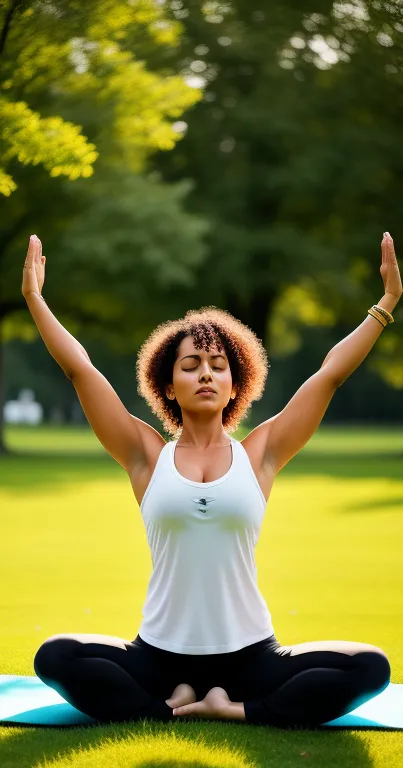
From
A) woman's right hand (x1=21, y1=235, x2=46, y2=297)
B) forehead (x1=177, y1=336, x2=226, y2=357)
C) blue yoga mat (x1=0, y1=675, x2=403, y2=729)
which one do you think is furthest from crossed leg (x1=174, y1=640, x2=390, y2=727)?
woman's right hand (x1=21, y1=235, x2=46, y2=297)

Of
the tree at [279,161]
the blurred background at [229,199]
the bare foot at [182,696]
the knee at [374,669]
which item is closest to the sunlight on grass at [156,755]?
the bare foot at [182,696]

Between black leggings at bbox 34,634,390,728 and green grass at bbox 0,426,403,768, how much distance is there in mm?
106

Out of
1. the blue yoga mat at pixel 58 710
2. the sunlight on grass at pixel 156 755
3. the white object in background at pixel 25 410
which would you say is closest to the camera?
the sunlight on grass at pixel 156 755

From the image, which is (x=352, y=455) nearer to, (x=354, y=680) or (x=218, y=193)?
(x=218, y=193)

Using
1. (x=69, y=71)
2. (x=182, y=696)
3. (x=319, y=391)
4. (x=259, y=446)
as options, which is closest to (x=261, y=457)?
(x=259, y=446)

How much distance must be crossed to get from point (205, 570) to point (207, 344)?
936 millimetres

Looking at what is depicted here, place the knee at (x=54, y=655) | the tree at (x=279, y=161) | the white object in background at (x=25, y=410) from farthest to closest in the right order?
1. the white object in background at (x=25, y=410)
2. the tree at (x=279, y=161)
3. the knee at (x=54, y=655)

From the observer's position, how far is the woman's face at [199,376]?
4.30 meters

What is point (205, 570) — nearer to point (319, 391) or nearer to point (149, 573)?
point (319, 391)

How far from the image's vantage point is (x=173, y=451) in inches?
169

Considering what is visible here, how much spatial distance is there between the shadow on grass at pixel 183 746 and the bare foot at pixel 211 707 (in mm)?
88

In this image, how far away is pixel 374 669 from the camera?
413 centimetres

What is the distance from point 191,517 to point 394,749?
3.93 ft

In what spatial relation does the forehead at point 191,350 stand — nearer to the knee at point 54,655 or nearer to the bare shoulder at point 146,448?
the bare shoulder at point 146,448
